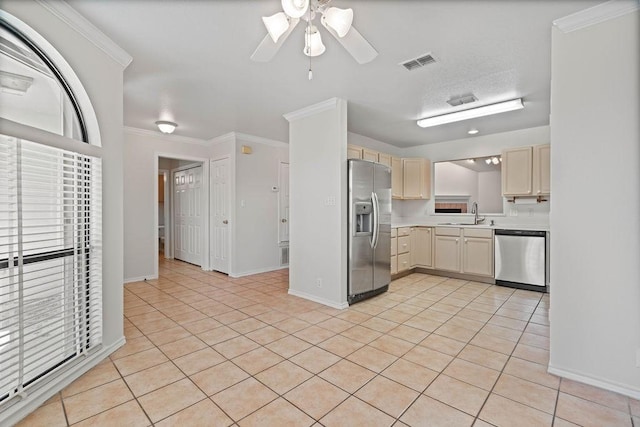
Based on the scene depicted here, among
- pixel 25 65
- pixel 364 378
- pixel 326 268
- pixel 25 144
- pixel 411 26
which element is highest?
pixel 411 26

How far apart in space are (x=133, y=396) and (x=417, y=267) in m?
4.61

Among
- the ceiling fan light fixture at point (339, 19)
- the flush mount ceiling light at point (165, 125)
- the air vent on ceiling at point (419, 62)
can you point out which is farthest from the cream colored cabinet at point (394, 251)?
the flush mount ceiling light at point (165, 125)

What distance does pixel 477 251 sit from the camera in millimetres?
4695

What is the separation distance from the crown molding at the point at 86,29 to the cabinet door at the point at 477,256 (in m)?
4.98

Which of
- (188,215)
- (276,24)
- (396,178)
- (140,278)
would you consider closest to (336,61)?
(276,24)

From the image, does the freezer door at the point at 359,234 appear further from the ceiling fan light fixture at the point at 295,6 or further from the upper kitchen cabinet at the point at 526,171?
the upper kitchen cabinet at the point at 526,171

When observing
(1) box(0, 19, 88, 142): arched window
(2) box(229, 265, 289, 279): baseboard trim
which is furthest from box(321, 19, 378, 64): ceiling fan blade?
(2) box(229, 265, 289, 279): baseboard trim

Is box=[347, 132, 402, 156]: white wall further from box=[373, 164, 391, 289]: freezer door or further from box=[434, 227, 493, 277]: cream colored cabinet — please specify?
box=[434, 227, 493, 277]: cream colored cabinet

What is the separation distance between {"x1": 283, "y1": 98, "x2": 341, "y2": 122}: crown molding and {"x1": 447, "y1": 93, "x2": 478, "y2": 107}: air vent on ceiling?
4.40 ft

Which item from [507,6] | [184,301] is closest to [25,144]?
[184,301]

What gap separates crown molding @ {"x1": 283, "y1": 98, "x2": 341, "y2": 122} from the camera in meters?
3.45

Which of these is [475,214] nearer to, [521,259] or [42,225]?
[521,259]

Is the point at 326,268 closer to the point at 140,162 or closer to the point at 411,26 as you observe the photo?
the point at 411,26

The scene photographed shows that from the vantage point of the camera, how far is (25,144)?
1.73 m
